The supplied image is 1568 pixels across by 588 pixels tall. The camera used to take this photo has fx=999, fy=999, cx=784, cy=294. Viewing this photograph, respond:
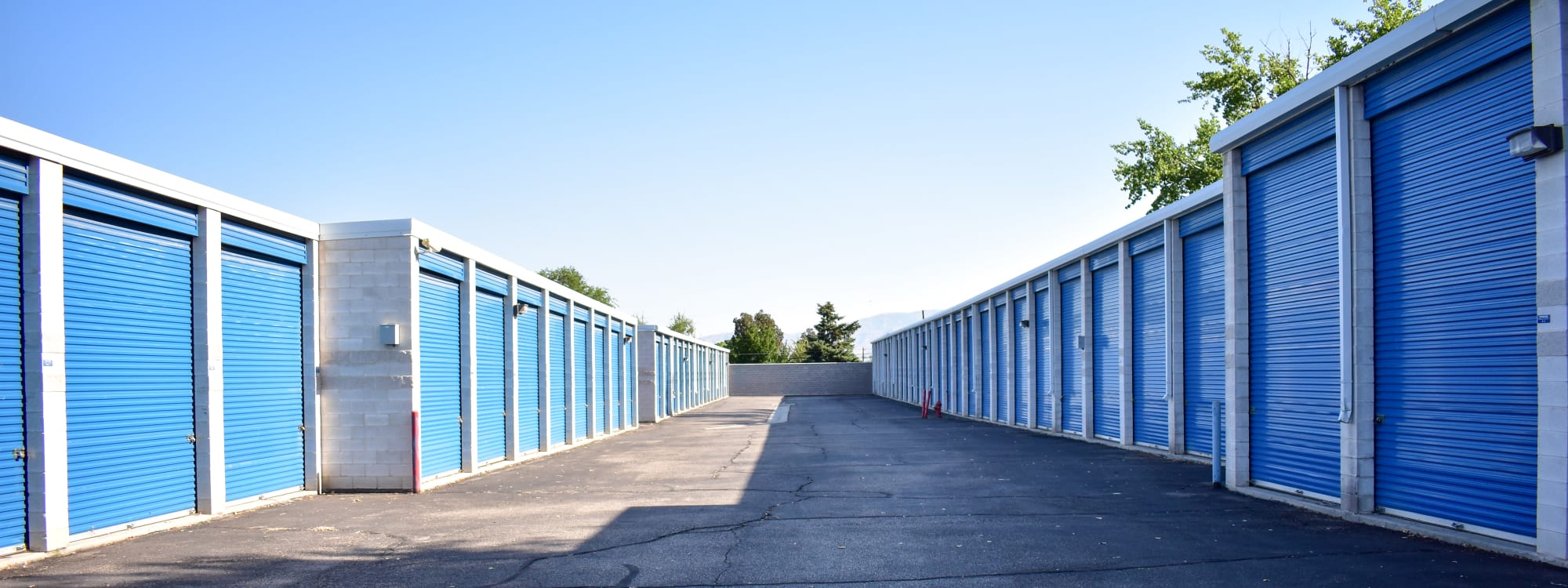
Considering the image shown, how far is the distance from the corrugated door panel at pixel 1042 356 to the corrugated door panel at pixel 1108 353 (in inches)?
129

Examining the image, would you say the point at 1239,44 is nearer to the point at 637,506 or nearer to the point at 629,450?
the point at 629,450

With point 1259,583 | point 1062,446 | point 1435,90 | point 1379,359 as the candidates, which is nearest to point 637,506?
point 1259,583

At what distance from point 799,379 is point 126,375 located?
6538 centimetres

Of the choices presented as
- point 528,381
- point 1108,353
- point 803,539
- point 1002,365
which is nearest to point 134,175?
point 803,539

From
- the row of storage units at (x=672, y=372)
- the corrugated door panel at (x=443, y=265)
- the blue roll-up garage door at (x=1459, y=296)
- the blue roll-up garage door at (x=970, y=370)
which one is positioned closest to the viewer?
the blue roll-up garage door at (x=1459, y=296)

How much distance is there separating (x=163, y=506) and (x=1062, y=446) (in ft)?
51.2

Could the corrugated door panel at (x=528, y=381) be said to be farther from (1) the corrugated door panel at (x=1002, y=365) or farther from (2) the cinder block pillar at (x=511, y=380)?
(1) the corrugated door panel at (x=1002, y=365)

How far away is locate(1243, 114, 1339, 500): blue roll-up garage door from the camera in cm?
1095

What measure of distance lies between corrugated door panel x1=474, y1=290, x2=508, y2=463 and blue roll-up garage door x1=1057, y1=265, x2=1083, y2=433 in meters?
12.5

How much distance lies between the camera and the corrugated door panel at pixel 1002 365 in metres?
29.7

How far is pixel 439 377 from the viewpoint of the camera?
51.6ft

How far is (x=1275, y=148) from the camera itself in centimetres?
1200

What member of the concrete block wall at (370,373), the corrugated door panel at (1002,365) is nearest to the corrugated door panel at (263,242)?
the concrete block wall at (370,373)

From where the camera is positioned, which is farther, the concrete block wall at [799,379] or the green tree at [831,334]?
the green tree at [831,334]
